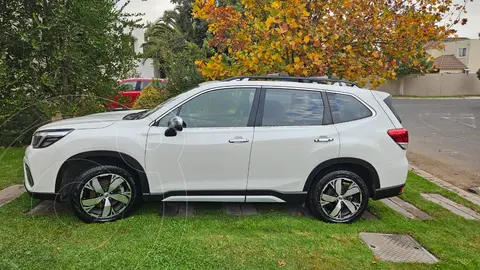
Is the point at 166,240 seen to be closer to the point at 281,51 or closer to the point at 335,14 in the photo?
the point at 281,51

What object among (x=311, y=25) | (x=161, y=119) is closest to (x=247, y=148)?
(x=161, y=119)

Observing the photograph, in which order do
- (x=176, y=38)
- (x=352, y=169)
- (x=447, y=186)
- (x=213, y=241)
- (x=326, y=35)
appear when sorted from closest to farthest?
(x=213, y=241) < (x=352, y=169) < (x=326, y=35) < (x=447, y=186) < (x=176, y=38)

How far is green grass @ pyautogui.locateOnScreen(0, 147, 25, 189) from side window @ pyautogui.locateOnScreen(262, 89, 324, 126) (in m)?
4.13

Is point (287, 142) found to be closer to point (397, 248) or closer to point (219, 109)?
point (219, 109)

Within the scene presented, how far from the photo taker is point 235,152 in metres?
3.98

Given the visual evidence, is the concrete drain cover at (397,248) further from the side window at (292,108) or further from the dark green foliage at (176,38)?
the dark green foliage at (176,38)

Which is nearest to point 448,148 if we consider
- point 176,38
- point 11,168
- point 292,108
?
point 292,108

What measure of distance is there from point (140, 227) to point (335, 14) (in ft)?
14.8

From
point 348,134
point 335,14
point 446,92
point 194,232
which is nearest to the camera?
point 194,232

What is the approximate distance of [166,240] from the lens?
141 inches

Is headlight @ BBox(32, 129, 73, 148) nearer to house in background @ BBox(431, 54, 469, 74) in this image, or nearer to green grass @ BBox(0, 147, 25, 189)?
green grass @ BBox(0, 147, 25, 189)

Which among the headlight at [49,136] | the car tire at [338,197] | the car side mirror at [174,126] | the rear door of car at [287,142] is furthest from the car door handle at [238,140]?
the headlight at [49,136]

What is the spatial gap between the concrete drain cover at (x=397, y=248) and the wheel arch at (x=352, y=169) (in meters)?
0.57

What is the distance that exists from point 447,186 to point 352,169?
9.92 feet
